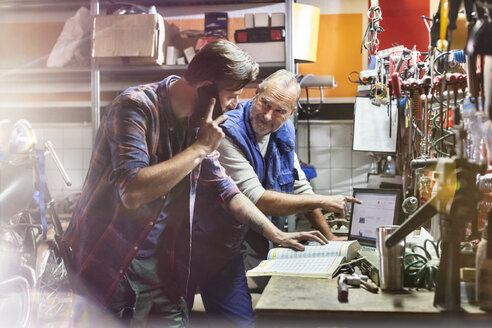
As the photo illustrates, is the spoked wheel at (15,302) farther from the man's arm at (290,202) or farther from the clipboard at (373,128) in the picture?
the clipboard at (373,128)

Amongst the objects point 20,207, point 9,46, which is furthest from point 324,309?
point 9,46

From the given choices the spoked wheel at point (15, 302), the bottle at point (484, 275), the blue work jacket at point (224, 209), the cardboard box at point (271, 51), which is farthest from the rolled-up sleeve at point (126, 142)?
the cardboard box at point (271, 51)

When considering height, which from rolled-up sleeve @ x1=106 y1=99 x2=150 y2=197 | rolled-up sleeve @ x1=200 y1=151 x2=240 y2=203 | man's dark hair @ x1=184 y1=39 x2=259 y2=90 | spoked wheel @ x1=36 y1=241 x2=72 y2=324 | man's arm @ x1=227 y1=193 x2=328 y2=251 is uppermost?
man's dark hair @ x1=184 y1=39 x2=259 y2=90

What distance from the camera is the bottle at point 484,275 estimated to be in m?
0.91

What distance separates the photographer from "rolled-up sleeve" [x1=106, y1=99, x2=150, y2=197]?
131cm

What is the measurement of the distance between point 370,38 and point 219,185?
43.4 inches

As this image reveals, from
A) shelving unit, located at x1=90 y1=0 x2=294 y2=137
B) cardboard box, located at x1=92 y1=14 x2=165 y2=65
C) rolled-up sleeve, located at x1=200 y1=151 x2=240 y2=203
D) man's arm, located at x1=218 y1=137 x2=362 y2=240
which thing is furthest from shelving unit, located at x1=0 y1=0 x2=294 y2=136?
rolled-up sleeve, located at x1=200 y1=151 x2=240 y2=203

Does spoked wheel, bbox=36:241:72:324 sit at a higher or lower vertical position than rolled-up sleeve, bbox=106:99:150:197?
lower

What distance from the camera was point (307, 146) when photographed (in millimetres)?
3475

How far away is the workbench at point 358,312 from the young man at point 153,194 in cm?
48

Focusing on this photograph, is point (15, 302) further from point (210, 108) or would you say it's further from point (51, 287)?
point (210, 108)

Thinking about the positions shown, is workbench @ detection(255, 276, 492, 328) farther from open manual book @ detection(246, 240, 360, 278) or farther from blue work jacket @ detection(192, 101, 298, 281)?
blue work jacket @ detection(192, 101, 298, 281)

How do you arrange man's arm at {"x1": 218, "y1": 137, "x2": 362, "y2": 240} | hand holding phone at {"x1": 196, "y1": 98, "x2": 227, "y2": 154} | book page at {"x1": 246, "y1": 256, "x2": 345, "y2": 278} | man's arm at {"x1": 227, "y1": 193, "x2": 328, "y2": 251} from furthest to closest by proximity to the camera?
man's arm at {"x1": 218, "y1": 137, "x2": 362, "y2": 240} → man's arm at {"x1": 227, "y1": 193, "x2": 328, "y2": 251} → hand holding phone at {"x1": 196, "y1": 98, "x2": 227, "y2": 154} → book page at {"x1": 246, "y1": 256, "x2": 345, "y2": 278}

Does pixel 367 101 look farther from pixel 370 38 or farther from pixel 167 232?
pixel 167 232
